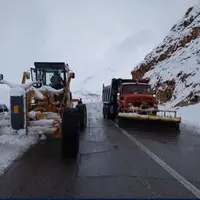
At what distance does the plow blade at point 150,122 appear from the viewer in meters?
16.6

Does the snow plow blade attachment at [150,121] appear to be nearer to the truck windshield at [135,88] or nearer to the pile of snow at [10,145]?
the truck windshield at [135,88]

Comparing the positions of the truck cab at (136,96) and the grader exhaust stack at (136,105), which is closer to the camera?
the grader exhaust stack at (136,105)

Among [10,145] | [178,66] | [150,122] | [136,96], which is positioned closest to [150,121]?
[150,122]

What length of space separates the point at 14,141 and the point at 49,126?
248 cm

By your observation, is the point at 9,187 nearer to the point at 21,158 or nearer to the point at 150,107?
the point at 21,158

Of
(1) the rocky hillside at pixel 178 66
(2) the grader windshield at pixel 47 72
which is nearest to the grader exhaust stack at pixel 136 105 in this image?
(2) the grader windshield at pixel 47 72

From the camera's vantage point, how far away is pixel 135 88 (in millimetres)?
20906

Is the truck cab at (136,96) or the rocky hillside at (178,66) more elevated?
the rocky hillside at (178,66)

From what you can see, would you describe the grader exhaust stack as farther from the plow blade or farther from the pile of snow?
the pile of snow

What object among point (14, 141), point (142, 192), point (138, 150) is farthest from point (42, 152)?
point (142, 192)

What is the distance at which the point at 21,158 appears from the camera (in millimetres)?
8852

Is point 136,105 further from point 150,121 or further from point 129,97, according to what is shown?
point 150,121

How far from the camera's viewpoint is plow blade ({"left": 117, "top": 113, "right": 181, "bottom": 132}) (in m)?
16.6

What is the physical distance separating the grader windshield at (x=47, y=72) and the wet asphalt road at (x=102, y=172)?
2786mm
